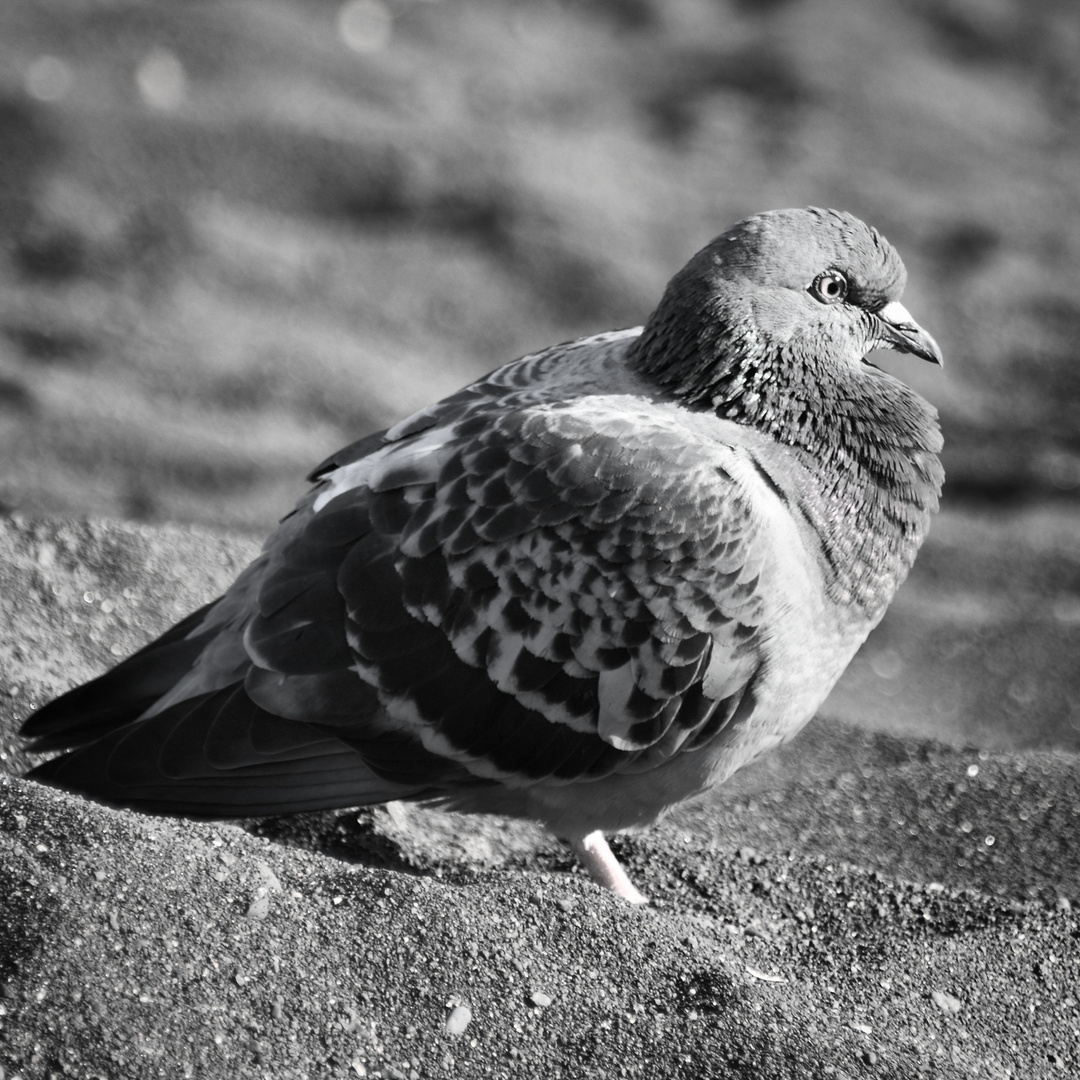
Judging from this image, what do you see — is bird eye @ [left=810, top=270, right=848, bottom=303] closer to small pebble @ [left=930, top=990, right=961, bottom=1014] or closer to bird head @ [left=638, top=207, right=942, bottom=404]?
bird head @ [left=638, top=207, right=942, bottom=404]

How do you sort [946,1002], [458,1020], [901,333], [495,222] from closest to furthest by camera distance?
[458,1020]
[946,1002]
[901,333]
[495,222]

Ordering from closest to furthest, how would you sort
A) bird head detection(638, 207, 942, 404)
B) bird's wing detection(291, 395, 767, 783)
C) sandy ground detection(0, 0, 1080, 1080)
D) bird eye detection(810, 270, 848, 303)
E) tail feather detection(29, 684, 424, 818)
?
sandy ground detection(0, 0, 1080, 1080) → bird's wing detection(291, 395, 767, 783) → tail feather detection(29, 684, 424, 818) → bird head detection(638, 207, 942, 404) → bird eye detection(810, 270, 848, 303)

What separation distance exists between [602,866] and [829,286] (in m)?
1.77

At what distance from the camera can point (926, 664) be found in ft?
17.7

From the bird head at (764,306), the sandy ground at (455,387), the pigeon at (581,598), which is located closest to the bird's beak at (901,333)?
the bird head at (764,306)

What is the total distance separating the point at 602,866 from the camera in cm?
375

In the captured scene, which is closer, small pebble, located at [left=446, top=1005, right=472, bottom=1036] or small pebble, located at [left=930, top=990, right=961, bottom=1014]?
small pebble, located at [left=446, top=1005, right=472, bottom=1036]

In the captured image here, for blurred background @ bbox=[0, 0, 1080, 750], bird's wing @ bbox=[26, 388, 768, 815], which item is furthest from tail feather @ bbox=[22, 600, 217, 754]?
blurred background @ bbox=[0, 0, 1080, 750]

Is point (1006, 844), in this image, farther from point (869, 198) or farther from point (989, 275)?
point (869, 198)

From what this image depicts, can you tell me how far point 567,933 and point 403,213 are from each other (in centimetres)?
563

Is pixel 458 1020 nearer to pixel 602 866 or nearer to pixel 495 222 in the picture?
pixel 602 866

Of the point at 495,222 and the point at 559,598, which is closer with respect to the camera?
the point at 559,598

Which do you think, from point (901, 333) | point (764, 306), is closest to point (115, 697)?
point (764, 306)

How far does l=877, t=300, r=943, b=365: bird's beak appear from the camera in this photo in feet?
13.3
